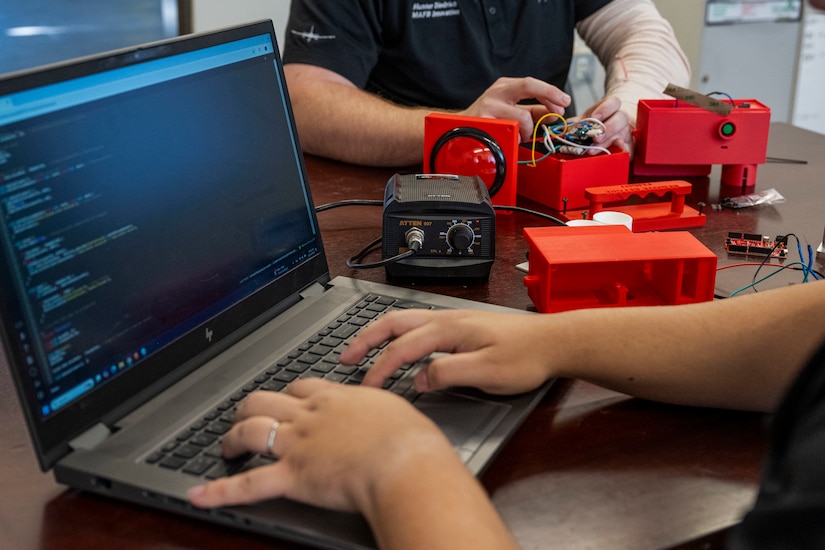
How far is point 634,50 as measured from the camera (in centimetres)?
178

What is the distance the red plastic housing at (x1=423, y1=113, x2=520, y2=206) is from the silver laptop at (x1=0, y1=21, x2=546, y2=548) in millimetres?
375

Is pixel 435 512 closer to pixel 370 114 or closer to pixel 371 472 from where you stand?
pixel 371 472

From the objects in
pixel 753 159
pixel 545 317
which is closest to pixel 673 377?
pixel 545 317

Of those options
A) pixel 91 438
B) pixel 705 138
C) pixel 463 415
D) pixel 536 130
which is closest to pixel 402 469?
pixel 463 415

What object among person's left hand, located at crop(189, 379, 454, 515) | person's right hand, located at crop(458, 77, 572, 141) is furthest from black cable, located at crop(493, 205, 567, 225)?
person's left hand, located at crop(189, 379, 454, 515)

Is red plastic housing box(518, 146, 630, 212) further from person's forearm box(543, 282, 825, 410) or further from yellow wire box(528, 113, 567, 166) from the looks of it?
person's forearm box(543, 282, 825, 410)

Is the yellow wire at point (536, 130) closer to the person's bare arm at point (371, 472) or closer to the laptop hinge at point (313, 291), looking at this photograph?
the laptop hinge at point (313, 291)

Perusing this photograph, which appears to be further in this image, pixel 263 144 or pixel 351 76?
pixel 351 76

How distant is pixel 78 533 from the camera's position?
59 centimetres

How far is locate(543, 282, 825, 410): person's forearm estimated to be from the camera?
2.43ft

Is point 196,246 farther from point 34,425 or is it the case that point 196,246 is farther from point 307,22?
point 307,22

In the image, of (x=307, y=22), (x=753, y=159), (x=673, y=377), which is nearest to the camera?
(x=673, y=377)

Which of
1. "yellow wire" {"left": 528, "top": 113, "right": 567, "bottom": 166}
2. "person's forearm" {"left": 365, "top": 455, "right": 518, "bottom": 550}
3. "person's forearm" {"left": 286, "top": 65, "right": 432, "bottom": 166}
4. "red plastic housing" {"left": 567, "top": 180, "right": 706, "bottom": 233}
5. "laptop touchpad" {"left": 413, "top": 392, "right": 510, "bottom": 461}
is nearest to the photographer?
"person's forearm" {"left": 365, "top": 455, "right": 518, "bottom": 550}

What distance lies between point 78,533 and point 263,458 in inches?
5.3
